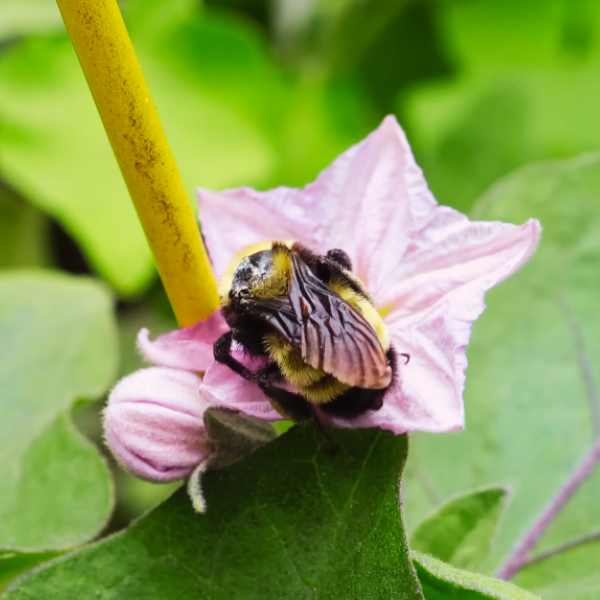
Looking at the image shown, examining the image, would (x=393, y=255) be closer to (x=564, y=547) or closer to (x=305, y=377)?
(x=305, y=377)

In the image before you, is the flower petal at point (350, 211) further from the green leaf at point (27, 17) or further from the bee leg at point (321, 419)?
the green leaf at point (27, 17)

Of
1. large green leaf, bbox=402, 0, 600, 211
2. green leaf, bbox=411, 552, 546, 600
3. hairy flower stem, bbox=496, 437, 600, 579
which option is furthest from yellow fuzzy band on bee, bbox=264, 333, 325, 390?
large green leaf, bbox=402, 0, 600, 211

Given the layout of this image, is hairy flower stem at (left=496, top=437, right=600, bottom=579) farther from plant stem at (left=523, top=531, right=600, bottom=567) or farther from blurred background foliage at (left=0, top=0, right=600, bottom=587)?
blurred background foliage at (left=0, top=0, right=600, bottom=587)

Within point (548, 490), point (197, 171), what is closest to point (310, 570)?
point (548, 490)

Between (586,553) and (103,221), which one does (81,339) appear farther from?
(586,553)

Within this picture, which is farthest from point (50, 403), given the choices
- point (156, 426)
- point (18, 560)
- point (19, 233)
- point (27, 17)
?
point (27, 17)
